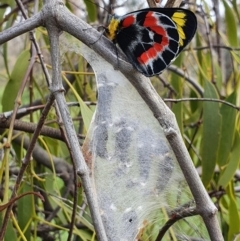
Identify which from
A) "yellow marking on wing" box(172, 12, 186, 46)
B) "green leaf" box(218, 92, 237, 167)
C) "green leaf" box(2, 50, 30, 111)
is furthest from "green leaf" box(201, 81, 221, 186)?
"yellow marking on wing" box(172, 12, 186, 46)

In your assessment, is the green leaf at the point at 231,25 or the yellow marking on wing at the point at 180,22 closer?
the yellow marking on wing at the point at 180,22

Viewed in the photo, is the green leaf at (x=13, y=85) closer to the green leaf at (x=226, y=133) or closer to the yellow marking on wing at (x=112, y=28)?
the green leaf at (x=226, y=133)

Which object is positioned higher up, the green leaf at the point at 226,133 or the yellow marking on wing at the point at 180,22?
the yellow marking on wing at the point at 180,22

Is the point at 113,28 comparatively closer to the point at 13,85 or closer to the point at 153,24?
the point at 153,24

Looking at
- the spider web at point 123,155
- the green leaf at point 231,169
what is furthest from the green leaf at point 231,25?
the spider web at point 123,155

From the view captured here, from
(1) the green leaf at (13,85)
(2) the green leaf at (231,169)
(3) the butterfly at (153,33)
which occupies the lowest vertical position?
(2) the green leaf at (231,169)

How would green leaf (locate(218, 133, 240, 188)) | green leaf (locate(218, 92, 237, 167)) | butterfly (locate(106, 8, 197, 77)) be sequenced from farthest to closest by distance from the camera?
green leaf (locate(218, 92, 237, 167))
green leaf (locate(218, 133, 240, 188))
butterfly (locate(106, 8, 197, 77))

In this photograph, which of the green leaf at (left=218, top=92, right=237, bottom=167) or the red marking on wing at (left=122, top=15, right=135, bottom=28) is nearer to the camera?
the red marking on wing at (left=122, top=15, right=135, bottom=28)

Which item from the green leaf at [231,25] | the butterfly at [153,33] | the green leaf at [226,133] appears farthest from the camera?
the green leaf at [231,25]

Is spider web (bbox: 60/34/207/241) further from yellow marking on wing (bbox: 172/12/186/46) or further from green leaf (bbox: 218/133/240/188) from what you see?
green leaf (bbox: 218/133/240/188)

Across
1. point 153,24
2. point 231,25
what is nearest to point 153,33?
point 153,24
